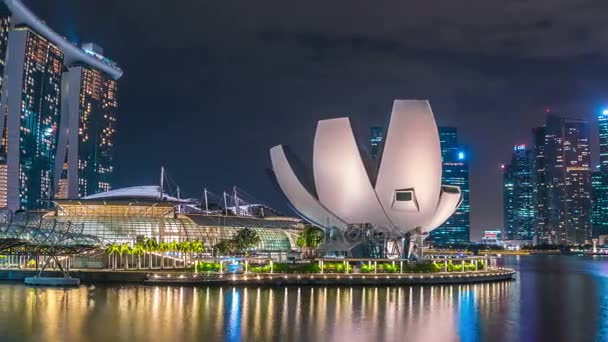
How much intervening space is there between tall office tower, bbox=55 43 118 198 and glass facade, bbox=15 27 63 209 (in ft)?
29.6

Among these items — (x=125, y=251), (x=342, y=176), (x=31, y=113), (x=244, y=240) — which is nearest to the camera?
(x=125, y=251)

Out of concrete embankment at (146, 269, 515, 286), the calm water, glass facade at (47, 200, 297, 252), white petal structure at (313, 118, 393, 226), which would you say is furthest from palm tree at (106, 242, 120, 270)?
white petal structure at (313, 118, 393, 226)

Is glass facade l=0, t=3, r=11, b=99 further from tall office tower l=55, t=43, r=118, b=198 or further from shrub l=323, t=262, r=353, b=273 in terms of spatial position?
shrub l=323, t=262, r=353, b=273

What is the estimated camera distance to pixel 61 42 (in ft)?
432

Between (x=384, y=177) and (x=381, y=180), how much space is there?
0.40 metres

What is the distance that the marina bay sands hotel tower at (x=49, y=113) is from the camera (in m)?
114

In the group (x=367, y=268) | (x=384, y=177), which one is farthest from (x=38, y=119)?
(x=367, y=268)

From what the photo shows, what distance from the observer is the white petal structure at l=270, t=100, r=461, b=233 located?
186 ft

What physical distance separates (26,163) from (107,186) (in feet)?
123

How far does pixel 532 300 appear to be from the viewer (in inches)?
1635

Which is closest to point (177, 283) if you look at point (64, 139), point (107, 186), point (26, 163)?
point (26, 163)

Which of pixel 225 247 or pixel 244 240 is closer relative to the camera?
pixel 225 247

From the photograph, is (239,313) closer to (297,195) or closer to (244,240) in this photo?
(297,195)

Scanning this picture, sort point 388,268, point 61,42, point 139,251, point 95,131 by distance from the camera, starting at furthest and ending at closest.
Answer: point 95,131 → point 61,42 → point 139,251 → point 388,268
